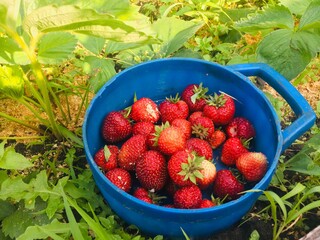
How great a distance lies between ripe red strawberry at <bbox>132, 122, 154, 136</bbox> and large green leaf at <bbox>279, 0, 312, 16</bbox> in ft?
1.98

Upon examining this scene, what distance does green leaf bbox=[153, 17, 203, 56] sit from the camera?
1.51 meters

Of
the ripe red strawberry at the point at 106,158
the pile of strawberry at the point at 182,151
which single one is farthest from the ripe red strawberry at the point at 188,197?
the ripe red strawberry at the point at 106,158

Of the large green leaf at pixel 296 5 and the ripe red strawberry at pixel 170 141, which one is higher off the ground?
the large green leaf at pixel 296 5

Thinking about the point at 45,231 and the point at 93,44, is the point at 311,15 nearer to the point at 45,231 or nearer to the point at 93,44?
the point at 93,44

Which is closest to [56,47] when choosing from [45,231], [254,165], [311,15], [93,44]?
[93,44]

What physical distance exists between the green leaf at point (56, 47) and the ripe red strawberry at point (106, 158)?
0.88 feet

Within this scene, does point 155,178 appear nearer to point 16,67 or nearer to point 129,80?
point 129,80

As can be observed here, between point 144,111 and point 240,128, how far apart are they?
28cm

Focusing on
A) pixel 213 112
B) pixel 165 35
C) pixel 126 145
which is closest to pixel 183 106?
pixel 213 112

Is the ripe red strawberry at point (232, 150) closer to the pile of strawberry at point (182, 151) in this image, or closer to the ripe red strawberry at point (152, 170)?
the pile of strawberry at point (182, 151)

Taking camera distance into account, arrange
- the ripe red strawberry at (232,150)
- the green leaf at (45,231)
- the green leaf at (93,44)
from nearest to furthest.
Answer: the green leaf at (45,231) → the ripe red strawberry at (232,150) → the green leaf at (93,44)

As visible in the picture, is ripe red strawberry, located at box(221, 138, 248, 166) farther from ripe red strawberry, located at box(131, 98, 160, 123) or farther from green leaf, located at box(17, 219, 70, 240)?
green leaf, located at box(17, 219, 70, 240)

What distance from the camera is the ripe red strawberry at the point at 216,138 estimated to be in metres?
1.31

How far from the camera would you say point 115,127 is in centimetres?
129
